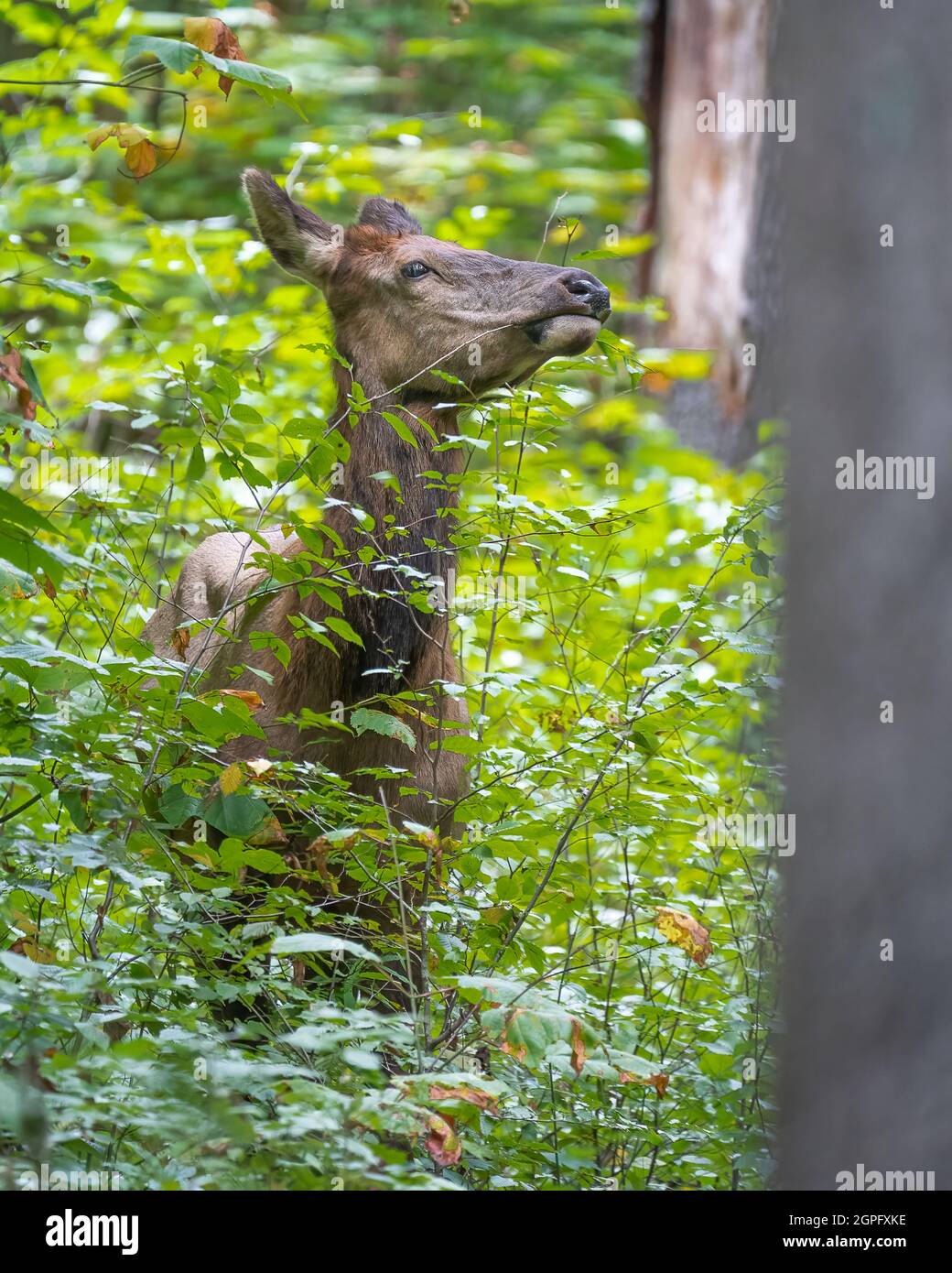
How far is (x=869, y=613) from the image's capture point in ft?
8.04

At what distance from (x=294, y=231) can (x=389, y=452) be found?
4.09 feet

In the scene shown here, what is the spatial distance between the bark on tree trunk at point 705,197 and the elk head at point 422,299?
6.54 metres

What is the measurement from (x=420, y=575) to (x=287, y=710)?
4.46ft

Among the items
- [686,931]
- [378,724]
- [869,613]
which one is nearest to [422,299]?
[378,724]

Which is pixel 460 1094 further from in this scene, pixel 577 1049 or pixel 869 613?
pixel 869 613

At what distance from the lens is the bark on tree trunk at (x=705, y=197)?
12.8 m

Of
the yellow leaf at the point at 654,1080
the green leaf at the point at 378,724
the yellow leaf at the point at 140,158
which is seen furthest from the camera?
the yellow leaf at the point at 140,158

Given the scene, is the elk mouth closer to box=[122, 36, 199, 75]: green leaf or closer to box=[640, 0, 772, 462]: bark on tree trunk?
box=[122, 36, 199, 75]: green leaf

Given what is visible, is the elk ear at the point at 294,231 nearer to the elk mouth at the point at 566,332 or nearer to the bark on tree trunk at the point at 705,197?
the elk mouth at the point at 566,332

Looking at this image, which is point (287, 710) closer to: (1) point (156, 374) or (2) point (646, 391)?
(1) point (156, 374)

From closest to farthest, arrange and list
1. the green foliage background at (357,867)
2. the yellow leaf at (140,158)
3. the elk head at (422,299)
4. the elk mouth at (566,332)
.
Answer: the green foliage background at (357,867)
the yellow leaf at (140,158)
the elk mouth at (566,332)
the elk head at (422,299)

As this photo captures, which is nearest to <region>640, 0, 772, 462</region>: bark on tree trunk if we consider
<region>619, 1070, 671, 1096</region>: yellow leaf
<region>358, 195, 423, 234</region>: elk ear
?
<region>358, 195, 423, 234</region>: elk ear

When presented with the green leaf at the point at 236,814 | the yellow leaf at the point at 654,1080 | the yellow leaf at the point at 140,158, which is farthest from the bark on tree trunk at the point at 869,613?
the yellow leaf at the point at 140,158

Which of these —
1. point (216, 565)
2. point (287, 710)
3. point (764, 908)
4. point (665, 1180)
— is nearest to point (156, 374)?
point (287, 710)
